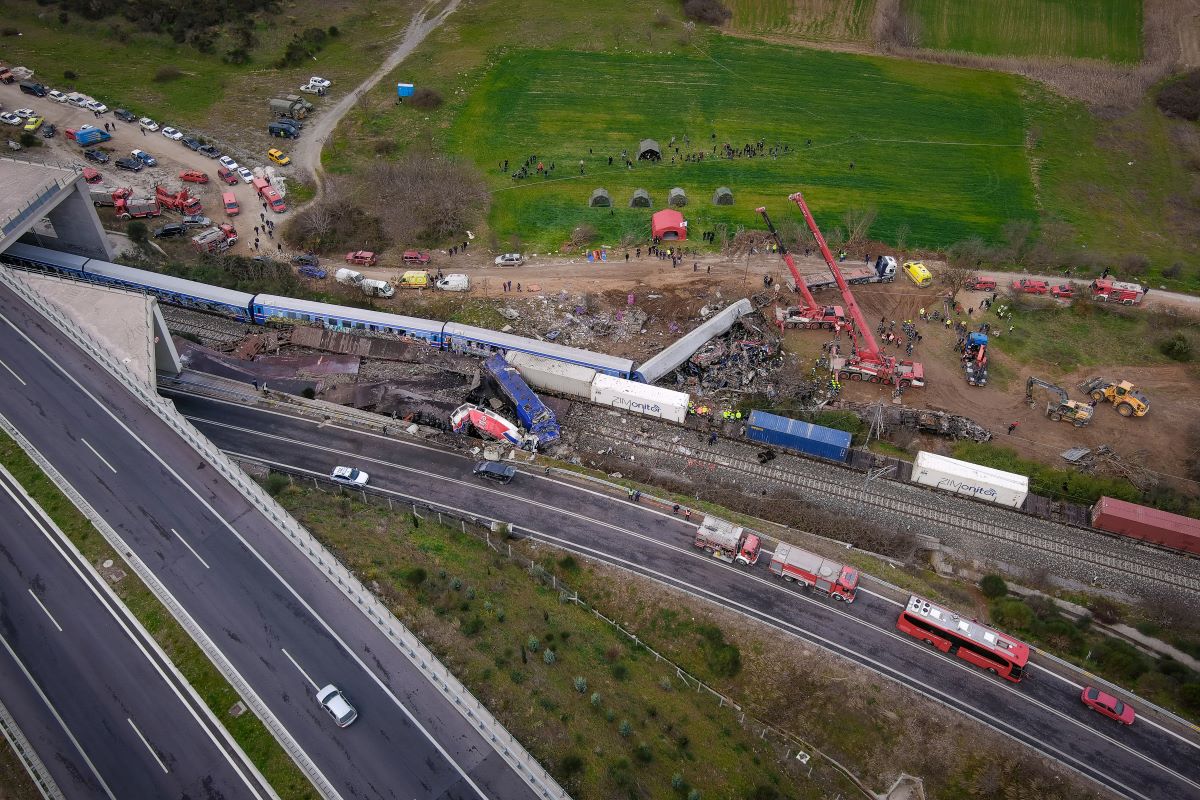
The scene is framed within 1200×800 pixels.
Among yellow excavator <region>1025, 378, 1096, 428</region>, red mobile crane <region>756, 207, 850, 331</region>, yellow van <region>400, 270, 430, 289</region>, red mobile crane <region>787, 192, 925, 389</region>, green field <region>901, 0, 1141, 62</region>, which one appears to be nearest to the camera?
yellow excavator <region>1025, 378, 1096, 428</region>

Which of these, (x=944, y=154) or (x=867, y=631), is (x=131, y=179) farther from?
(x=944, y=154)

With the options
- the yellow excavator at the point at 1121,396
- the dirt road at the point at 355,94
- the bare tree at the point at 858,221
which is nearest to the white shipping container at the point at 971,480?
the yellow excavator at the point at 1121,396

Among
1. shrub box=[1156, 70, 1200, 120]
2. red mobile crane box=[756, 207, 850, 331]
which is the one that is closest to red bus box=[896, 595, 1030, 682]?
red mobile crane box=[756, 207, 850, 331]

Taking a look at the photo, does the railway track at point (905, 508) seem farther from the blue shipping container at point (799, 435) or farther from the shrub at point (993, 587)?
the shrub at point (993, 587)

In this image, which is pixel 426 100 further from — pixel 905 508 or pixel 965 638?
pixel 965 638

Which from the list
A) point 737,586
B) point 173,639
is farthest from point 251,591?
point 737,586

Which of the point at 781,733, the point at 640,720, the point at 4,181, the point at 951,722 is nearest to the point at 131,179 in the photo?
the point at 4,181

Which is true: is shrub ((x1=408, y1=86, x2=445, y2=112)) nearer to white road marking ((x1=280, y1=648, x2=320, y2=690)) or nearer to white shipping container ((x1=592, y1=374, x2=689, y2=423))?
white shipping container ((x1=592, y1=374, x2=689, y2=423))
